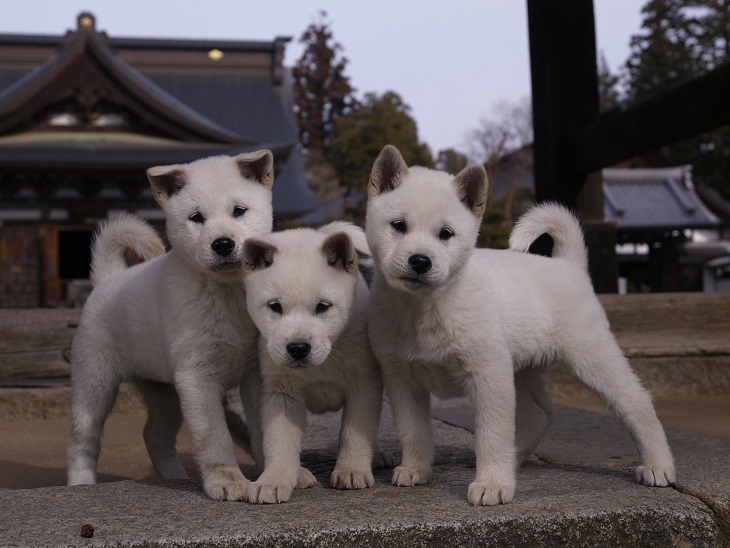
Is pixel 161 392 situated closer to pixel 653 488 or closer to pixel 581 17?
pixel 653 488

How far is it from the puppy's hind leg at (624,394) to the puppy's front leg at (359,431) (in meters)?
0.76

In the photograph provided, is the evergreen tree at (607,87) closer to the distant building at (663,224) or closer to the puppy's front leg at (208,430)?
the distant building at (663,224)

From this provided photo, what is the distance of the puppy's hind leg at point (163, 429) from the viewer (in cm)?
399

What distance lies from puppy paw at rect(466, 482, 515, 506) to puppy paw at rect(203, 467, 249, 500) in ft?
2.53

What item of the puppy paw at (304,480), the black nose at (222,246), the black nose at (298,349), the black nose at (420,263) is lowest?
the puppy paw at (304,480)

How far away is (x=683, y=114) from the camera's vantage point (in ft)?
15.9

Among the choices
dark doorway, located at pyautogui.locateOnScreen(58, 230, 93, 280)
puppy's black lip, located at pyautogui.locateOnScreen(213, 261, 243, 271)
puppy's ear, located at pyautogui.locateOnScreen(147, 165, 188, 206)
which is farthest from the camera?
dark doorway, located at pyautogui.locateOnScreen(58, 230, 93, 280)

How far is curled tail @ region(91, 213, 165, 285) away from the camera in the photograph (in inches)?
157

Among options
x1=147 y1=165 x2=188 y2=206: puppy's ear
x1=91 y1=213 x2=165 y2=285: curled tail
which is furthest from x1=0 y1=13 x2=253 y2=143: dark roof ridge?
x1=147 y1=165 x2=188 y2=206: puppy's ear

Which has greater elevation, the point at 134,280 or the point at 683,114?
the point at 683,114

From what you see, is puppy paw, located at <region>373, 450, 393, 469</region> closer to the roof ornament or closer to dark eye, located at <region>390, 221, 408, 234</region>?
dark eye, located at <region>390, 221, 408, 234</region>

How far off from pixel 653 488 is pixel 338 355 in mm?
1164

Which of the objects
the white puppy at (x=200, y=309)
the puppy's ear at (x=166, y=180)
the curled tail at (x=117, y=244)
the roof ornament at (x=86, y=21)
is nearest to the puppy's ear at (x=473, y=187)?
the white puppy at (x=200, y=309)

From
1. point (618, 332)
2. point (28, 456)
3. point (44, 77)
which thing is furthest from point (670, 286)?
point (28, 456)
